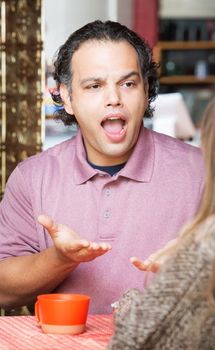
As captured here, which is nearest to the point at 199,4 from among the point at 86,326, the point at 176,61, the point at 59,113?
the point at 176,61

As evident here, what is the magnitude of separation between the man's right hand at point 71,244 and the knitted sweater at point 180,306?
2.28ft

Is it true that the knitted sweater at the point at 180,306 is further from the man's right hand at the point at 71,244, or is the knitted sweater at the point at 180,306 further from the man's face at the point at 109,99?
the man's face at the point at 109,99

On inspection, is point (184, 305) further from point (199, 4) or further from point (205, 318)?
point (199, 4)

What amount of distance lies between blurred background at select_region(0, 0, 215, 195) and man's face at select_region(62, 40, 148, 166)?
3.95 feet

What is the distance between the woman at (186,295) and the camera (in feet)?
4.87

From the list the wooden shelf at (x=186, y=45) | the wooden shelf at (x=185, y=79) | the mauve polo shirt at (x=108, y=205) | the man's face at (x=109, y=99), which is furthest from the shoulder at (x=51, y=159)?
the wooden shelf at (x=185, y=79)

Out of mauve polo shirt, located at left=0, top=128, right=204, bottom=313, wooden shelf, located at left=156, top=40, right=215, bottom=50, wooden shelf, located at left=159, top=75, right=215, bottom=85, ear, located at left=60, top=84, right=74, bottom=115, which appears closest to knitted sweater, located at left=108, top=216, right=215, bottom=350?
mauve polo shirt, located at left=0, top=128, right=204, bottom=313

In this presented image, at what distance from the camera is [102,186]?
9.04 ft

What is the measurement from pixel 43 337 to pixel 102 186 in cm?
71

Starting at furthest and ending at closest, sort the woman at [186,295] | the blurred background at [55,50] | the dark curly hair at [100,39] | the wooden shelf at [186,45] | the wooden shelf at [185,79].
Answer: the wooden shelf at [185,79] < the wooden shelf at [186,45] < the blurred background at [55,50] < the dark curly hair at [100,39] < the woman at [186,295]

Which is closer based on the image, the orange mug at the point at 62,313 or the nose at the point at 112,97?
the orange mug at the point at 62,313

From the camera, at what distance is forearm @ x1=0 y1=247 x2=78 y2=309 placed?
2.51 metres

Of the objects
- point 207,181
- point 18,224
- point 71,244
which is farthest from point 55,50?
point 207,181

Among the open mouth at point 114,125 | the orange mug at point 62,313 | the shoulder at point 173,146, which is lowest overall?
the orange mug at point 62,313
